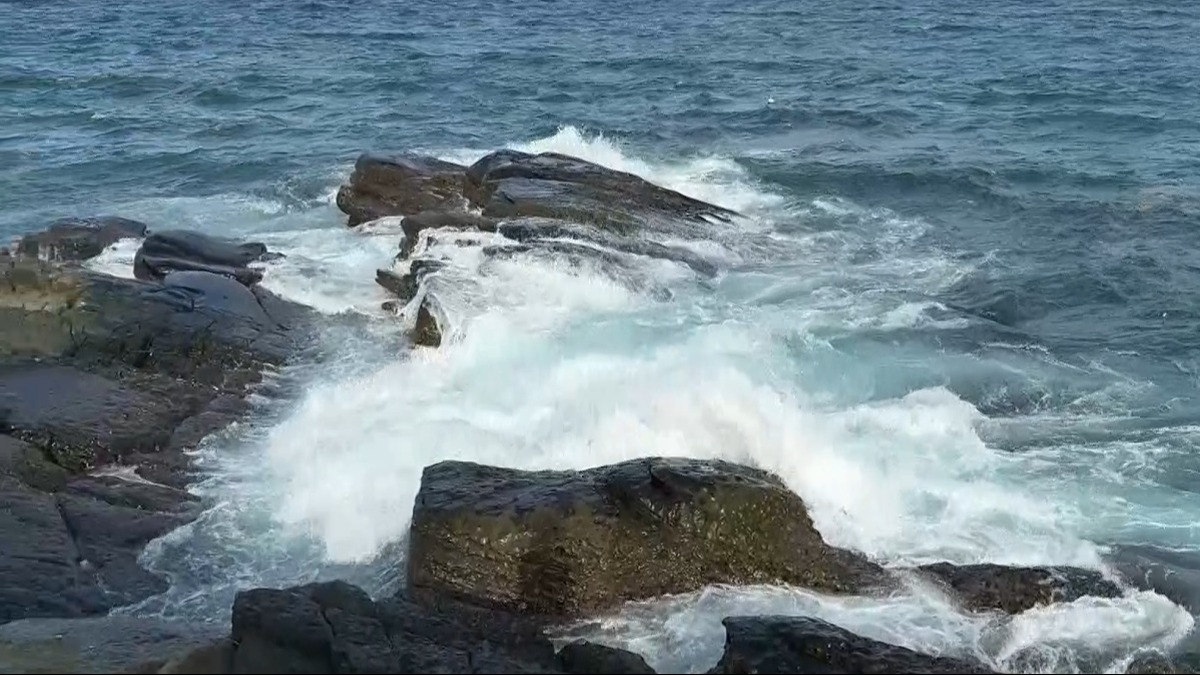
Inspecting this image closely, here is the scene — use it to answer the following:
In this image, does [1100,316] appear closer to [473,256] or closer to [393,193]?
[473,256]

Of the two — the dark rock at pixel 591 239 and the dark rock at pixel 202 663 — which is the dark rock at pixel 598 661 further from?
the dark rock at pixel 591 239

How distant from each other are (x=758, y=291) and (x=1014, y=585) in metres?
9.17

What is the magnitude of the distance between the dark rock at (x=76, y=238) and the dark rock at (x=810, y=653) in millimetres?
14456

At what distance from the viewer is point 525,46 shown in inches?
1596

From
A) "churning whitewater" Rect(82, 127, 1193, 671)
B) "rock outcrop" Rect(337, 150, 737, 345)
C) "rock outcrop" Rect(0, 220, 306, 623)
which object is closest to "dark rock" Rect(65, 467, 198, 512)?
"rock outcrop" Rect(0, 220, 306, 623)

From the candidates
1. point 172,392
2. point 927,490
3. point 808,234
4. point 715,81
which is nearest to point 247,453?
point 172,392

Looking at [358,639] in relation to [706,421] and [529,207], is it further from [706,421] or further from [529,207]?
[529,207]

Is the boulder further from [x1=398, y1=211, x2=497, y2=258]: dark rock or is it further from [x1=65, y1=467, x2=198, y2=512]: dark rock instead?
[x1=398, y1=211, x2=497, y2=258]: dark rock

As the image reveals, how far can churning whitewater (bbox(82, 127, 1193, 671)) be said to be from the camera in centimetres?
1000

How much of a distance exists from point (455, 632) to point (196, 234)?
12482 millimetres

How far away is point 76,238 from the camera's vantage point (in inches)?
755

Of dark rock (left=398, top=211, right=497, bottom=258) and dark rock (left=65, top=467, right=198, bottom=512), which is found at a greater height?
dark rock (left=398, top=211, right=497, bottom=258)

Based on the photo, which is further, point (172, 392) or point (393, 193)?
point (393, 193)

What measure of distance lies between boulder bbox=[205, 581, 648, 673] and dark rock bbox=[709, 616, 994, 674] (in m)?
0.88
